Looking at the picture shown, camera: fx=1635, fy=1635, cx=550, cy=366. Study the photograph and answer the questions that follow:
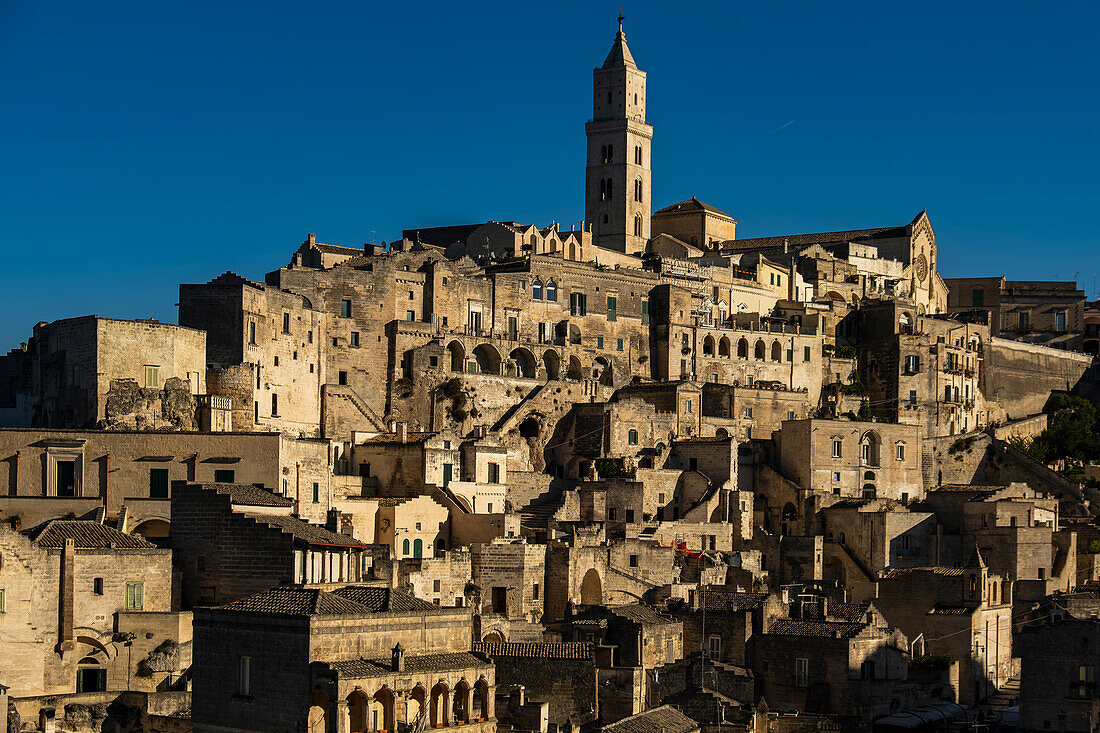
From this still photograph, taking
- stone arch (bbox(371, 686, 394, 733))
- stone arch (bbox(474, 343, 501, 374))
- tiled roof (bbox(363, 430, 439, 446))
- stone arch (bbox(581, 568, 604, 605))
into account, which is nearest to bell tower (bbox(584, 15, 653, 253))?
stone arch (bbox(474, 343, 501, 374))

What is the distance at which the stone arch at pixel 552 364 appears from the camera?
263 ft

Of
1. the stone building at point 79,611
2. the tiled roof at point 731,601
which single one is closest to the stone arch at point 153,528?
the stone building at point 79,611

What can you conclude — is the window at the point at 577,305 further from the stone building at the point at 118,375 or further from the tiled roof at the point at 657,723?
the tiled roof at the point at 657,723

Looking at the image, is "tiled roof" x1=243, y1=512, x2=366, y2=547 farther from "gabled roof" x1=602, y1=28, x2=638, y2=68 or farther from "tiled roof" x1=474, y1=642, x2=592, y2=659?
"gabled roof" x1=602, y1=28, x2=638, y2=68

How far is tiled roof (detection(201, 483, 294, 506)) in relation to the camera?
46.2 m

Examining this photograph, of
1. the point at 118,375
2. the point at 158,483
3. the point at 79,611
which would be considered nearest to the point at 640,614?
the point at 158,483

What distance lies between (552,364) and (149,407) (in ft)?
81.8

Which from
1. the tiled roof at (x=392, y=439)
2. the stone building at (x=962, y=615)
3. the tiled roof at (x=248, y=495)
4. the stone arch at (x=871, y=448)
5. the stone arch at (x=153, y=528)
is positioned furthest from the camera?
the stone arch at (x=871, y=448)

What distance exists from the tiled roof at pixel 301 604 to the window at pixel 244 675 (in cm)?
106

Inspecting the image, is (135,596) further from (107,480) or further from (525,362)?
(525,362)

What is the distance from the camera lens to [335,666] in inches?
1321

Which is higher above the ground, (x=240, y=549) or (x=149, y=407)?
(x=149, y=407)

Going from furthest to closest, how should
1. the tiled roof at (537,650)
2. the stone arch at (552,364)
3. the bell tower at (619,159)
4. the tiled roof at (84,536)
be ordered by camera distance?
the bell tower at (619,159), the stone arch at (552,364), the tiled roof at (537,650), the tiled roof at (84,536)

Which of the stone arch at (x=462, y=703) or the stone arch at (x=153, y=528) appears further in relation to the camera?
the stone arch at (x=153, y=528)
